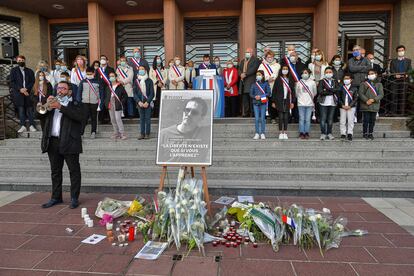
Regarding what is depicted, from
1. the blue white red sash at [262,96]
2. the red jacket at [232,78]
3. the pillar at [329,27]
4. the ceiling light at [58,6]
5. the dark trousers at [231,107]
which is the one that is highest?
the ceiling light at [58,6]

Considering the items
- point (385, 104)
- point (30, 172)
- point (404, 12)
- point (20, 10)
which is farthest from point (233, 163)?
point (20, 10)

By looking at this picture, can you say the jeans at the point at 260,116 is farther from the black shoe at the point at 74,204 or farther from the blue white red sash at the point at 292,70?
the black shoe at the point at 74,204

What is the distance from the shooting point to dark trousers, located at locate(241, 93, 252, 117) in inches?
355

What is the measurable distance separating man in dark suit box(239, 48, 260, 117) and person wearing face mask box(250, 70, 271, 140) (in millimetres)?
1143

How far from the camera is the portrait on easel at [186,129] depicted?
4309 millimetres

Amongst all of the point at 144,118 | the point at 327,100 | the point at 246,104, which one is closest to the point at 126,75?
the point at 144,118

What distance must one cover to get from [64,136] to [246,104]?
18.2ft

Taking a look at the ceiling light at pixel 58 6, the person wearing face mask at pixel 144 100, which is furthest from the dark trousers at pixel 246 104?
the ceiling light at pixel 58 6

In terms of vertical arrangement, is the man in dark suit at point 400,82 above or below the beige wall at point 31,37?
below

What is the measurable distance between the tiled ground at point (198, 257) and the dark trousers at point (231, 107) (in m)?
5.77

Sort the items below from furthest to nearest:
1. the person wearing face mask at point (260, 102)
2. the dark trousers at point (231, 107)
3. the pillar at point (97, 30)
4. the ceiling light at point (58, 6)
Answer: the ceiling light at point (58, 6), the pillar at point (97, 30), the dark trousers at point (231, 107), the person wearing face mask at point (260, 102)

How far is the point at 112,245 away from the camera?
3.63 metres

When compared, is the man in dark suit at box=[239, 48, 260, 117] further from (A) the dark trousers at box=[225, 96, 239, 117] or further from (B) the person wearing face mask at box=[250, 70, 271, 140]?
(B) the person wearing face mask at box=[250, 70, 271, 140]

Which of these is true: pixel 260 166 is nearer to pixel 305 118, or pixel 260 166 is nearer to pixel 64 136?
pixel 305 118
